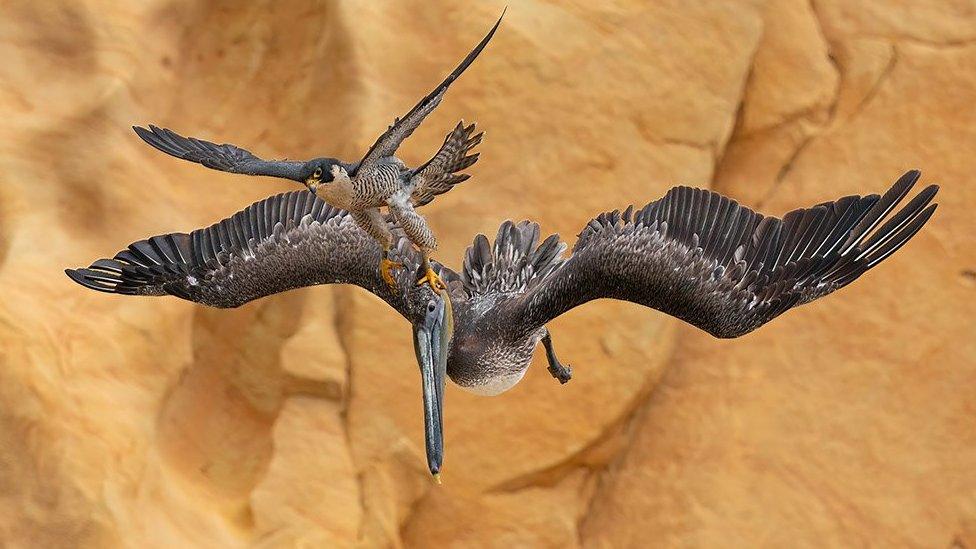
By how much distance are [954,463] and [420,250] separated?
15.7 ft

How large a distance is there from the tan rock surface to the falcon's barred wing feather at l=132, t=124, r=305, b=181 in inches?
112

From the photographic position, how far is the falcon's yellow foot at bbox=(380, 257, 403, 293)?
4.91 m

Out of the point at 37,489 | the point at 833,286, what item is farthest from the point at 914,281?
the point at 37,489

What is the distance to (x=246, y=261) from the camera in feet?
18.8

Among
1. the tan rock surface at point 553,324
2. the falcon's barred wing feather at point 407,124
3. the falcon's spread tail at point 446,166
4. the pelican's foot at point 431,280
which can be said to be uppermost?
the falcon's barred wing feather at point 407,124

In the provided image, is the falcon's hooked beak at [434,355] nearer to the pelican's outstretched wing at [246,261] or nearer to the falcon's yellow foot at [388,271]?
the falcon's yellow foot at [388,271]

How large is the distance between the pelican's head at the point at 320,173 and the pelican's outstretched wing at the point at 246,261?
1.46 m

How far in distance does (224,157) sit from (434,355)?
0.94 metres

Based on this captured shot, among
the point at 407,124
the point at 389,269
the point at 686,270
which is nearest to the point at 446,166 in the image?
the point at 407,124

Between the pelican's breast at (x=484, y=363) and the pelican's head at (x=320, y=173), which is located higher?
the pelican's head at (x=320, y=173)

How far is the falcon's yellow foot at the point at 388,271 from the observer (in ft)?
16.1

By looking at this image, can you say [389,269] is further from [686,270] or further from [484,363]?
[686,270]

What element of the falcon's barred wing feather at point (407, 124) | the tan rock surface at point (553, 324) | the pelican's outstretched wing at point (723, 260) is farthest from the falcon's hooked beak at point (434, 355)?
the tan rock surface at point (553, 324)

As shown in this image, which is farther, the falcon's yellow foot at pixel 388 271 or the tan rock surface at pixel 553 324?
the tan rock surface at pixel 553 324
